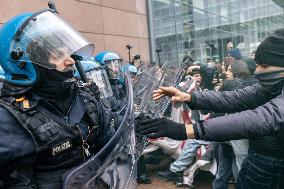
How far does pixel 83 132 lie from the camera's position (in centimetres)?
192

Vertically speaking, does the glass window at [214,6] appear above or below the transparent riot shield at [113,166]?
above

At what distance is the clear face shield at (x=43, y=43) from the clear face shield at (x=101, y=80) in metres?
1.44

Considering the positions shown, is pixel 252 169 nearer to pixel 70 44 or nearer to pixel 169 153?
pixel 70 44

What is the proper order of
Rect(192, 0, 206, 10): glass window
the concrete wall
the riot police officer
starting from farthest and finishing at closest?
Rect(192, 0, 206, 10): glass window < the concrete wall < the riot police officer

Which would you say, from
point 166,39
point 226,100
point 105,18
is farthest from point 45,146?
point 166,39

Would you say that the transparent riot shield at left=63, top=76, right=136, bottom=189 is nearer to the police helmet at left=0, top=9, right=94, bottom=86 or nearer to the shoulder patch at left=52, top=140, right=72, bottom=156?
the shoulder patch at left=52, top=140, right=72, bottom=156

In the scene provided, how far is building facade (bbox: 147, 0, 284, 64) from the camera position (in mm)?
12539

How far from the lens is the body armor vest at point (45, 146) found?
1.69 metres

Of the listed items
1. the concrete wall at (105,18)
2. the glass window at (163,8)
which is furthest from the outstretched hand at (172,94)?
the glass window at (163,8)

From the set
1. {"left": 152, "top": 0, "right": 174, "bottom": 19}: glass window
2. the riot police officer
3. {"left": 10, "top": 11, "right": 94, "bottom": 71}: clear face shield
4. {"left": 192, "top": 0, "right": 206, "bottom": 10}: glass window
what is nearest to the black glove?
the riot police officer

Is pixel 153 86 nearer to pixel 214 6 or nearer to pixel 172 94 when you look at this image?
pixel 172 94

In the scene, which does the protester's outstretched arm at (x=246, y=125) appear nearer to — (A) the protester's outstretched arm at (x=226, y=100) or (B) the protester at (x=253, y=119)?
(B) the protester at (x=253, y=119)

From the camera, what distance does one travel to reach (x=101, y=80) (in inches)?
144

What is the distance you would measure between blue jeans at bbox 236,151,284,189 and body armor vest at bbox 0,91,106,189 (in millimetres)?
1559
